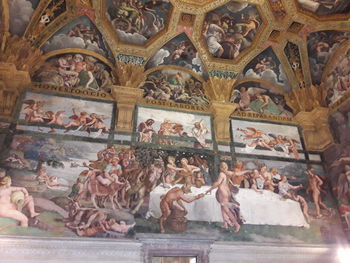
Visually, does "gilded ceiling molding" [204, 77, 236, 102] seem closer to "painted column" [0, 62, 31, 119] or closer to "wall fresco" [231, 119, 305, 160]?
"wall fresco" [231, 119, 305, 160]

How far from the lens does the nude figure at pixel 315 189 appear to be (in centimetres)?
993

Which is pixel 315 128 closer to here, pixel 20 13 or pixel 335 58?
pixel 335 58

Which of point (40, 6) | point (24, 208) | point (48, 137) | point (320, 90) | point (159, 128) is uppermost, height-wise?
point (40, 6)

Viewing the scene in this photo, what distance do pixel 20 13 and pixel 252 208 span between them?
29.2 ft

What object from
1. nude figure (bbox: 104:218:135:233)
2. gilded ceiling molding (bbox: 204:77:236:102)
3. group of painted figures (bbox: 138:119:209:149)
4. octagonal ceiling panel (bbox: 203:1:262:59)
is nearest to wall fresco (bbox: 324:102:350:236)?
gilded ceiling molding (bbox: 204:77:236:102)

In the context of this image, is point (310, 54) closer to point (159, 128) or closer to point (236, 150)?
point (236, 150)

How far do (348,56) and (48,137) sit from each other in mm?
10053

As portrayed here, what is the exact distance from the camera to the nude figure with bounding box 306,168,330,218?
9930 millimetres

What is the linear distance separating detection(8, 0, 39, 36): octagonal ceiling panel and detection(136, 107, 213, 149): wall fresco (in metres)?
4.26

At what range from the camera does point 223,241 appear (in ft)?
28.2

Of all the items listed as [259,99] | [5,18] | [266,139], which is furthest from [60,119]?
[259,99]

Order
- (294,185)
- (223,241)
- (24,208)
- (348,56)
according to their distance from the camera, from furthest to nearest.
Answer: (348,56) → (294,185) → (223,241) → (24,208)

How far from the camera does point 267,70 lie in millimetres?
11828

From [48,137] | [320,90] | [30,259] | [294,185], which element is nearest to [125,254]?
[30,259]
